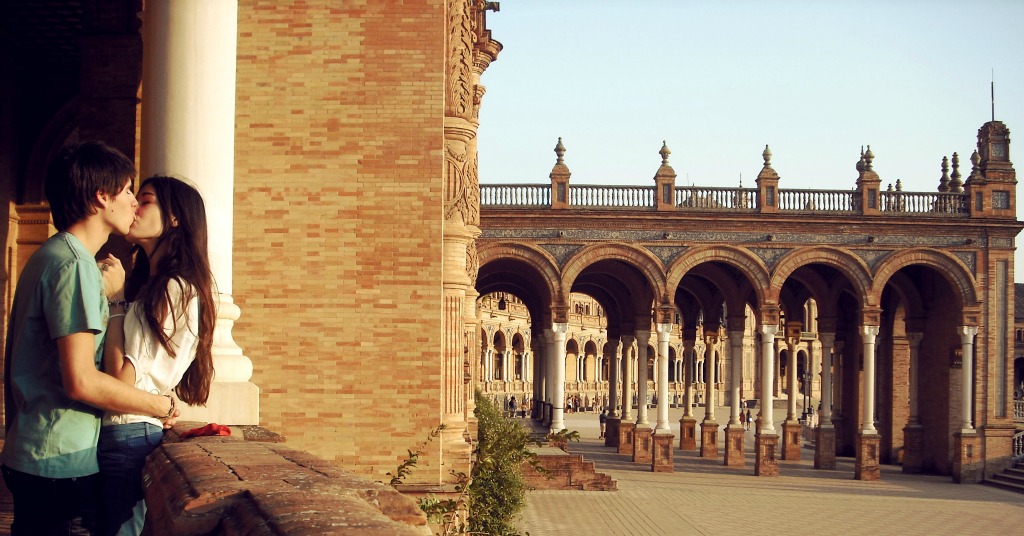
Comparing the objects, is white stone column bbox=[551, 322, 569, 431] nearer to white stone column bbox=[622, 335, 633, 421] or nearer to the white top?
white stone column bbox=[622, 335, 633, 421]

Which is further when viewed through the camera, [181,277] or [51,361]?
[181,277]

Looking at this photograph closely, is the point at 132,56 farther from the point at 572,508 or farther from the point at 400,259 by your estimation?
the point at 572,508

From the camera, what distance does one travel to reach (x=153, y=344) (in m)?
3.86

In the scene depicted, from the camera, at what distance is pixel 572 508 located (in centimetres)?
2239

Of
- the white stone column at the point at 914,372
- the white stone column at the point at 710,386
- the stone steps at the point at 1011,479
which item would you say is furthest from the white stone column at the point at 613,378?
the stone steps at the point at 1011,479

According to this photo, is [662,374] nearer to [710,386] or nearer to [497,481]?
[710,386]

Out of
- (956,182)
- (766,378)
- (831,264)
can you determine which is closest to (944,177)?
(956,182)

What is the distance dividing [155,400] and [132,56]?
7.98 metres

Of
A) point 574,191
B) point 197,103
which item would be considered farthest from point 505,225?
point 197,103

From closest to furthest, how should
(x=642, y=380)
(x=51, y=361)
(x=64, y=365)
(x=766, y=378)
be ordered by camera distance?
(x=64, y=365)
(x=51, y=361)
(x=766, y=378)
(x=642, y=380)

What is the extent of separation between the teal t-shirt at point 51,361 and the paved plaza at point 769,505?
51.2 feet

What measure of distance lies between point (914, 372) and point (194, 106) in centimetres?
2821

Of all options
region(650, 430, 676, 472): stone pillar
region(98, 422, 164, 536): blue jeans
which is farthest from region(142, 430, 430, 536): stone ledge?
region(650, 430, 676, 472): stone pillar

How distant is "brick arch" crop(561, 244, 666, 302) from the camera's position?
31406 millimetres
